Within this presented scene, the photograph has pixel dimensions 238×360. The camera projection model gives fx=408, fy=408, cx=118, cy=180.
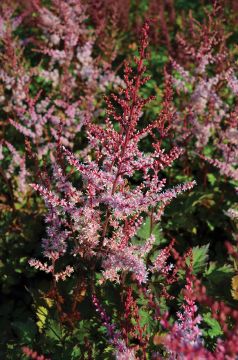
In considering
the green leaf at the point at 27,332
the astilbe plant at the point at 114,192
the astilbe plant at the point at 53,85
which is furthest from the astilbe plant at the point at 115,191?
the astilbe plant at the point at 53,85

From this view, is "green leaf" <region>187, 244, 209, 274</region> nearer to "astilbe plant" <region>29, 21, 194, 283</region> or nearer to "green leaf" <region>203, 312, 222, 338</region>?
"green leaf" <region>203, 312, 222, 338</region>

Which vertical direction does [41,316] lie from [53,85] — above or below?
below

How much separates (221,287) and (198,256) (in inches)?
13.8

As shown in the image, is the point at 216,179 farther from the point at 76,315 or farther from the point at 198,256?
the point at 76,315

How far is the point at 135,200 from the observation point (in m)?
2.87

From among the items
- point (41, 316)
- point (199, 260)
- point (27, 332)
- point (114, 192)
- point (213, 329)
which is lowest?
point (213, 329)

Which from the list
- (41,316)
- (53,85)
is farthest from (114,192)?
(53,85)

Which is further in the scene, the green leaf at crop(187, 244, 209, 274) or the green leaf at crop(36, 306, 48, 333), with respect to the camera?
the green leaf at crop(187, 244, 209, 274)

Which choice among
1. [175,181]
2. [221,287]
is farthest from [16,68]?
[221,287]

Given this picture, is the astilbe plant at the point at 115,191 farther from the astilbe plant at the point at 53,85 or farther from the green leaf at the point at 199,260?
the astilbe plant at the point at 53,85

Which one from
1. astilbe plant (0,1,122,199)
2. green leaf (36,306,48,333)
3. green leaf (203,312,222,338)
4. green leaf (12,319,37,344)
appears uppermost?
astilbe plant (0,1,122,199)

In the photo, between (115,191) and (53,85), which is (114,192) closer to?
(115,191)

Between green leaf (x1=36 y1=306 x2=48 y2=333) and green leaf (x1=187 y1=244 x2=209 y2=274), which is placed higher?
green leaf (x1=187 y1=244 x2=209 y2=274)

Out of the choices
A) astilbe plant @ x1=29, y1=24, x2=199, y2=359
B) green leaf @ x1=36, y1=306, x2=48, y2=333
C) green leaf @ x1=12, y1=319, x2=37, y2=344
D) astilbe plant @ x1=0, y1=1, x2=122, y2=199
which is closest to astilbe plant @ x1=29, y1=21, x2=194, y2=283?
astilbe plant @ x1=29, y1=24, x2=199, y2=359
